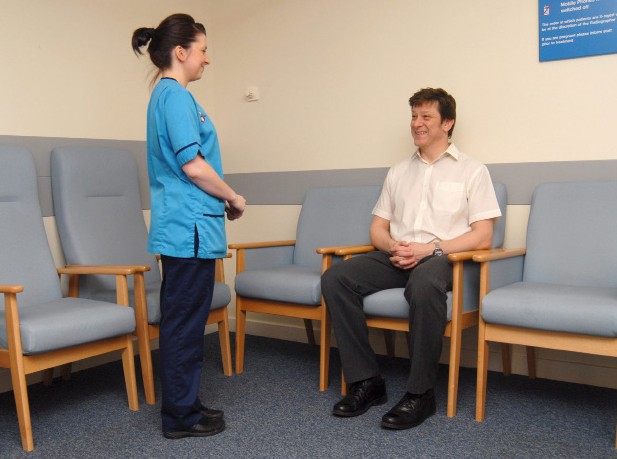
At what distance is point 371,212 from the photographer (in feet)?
10.4

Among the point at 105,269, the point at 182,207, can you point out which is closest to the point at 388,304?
the point at 182,207

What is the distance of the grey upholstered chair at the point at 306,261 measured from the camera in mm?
2777

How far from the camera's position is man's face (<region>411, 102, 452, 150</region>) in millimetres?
2754

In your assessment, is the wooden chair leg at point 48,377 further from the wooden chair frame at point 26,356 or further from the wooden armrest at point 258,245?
the wooden armrest at point 258,245

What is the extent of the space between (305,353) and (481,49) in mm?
1779

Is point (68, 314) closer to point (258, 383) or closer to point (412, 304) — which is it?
point (258, 383)

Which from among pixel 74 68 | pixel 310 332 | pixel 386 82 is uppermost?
pixel 74 68

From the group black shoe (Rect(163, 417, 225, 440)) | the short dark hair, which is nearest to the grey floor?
black shoe (Rect(163, 417, 225, 440))

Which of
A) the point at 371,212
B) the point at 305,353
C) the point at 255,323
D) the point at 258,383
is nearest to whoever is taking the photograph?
the point at 258,383

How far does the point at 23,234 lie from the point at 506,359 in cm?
220

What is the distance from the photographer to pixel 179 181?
85.0 inches

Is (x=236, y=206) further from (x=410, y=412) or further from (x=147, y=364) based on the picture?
(x=410, y=412)

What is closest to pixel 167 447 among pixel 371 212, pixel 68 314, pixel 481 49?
pixel 68 314

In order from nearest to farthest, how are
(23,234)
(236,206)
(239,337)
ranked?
(236,206) → (23,234) → (239,337)
